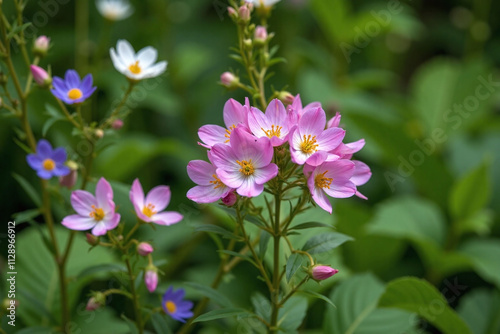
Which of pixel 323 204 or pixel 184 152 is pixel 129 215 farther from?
pixel 323 204

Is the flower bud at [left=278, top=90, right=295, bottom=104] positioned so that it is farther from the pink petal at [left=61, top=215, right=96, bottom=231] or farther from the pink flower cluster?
the pink petal at [left=61, top=215, right=96, bottom=231]

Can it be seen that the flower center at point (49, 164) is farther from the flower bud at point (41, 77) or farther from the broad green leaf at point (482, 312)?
the broad green leaf at point (482, 312)

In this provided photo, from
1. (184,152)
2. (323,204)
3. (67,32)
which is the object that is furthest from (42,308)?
(67,32)

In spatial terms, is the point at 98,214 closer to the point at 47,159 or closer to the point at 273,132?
the point at 47,159

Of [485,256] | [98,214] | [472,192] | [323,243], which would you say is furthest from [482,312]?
[98,214]

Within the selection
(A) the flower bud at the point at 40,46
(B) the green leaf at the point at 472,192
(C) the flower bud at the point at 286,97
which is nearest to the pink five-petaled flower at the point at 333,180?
(C) the flower bud at the point at 286,97
